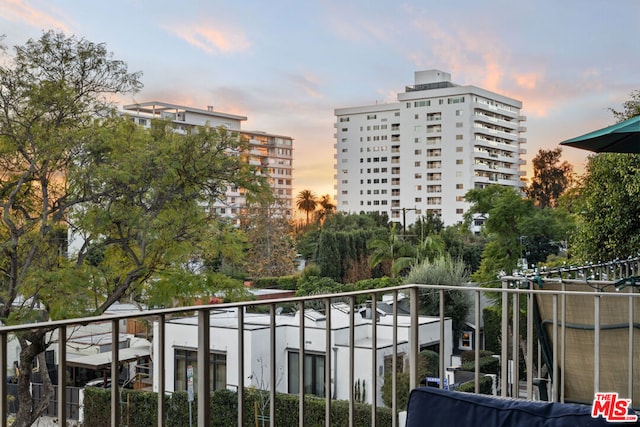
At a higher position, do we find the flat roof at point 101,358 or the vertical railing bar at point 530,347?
the vertical railing bar at point 530,347

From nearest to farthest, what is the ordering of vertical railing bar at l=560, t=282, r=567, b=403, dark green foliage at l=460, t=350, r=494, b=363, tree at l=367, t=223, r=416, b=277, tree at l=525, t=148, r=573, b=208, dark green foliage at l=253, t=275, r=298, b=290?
vertical railing bar at l=560, t=282, r=567, b=403 → dark green foliage at l=460, t=350, r=494, b=363 → tree at l=367, t=223, r=416, b=277 → dark green foliage at l=253, t=275, r=298, b=290 → tree at l=525, t=148, r=573, b=208

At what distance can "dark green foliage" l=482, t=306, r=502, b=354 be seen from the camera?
15.8m

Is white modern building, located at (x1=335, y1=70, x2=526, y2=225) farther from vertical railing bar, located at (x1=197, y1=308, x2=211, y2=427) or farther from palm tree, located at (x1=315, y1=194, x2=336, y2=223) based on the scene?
vertical railing bar, located at (x1=197, y1=308, x2=211, y2=427)

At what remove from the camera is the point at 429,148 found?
173ft

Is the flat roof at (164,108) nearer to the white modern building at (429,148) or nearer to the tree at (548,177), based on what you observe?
the white modern building at (429,148)

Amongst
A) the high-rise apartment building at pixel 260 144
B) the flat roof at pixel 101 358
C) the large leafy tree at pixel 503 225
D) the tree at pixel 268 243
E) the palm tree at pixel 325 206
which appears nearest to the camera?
the flat roof at pixel 101 358

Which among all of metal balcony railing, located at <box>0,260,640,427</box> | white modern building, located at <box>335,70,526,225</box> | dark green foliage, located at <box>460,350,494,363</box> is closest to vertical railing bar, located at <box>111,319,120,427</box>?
metal balcony railing, located at <box>0,260,640,427</box>

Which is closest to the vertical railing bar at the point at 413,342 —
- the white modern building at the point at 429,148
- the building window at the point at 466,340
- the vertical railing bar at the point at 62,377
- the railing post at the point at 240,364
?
the railing post at the point at 240,364

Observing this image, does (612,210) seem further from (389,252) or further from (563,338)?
(389,252)

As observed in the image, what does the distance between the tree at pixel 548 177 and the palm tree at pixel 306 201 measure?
628 inches

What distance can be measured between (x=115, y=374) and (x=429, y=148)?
173 feet

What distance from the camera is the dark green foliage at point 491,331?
1577 centimetres

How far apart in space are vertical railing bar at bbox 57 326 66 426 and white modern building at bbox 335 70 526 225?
4992cm

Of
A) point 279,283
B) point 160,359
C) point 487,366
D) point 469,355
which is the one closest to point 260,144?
point 279,283
